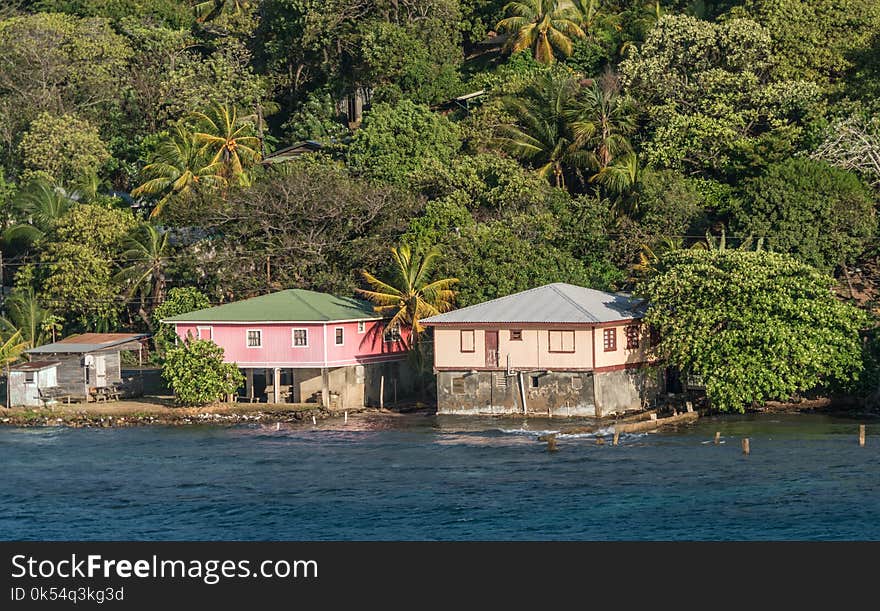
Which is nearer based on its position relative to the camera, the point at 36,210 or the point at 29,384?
the point at 29,384

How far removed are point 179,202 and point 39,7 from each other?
5021 centimetres

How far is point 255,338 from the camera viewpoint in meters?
84.1

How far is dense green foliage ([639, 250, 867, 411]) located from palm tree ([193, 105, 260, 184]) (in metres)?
36.1

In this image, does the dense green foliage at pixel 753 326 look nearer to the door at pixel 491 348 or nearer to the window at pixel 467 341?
the door at pixel 491 348

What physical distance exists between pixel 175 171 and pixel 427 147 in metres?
16.6

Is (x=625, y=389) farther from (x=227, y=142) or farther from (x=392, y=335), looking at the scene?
(x=227, y=142)

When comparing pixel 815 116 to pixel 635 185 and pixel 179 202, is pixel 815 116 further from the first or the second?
pixel 179 202

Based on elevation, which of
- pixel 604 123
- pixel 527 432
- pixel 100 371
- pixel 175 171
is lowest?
pixel 527 432

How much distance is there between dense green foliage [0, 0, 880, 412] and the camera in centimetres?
9056

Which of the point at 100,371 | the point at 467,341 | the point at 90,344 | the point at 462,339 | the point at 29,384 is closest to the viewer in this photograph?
the point at 467,341

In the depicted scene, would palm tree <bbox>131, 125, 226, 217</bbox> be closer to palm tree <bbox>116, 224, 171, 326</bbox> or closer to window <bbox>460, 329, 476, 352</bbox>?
palm tree <bbox>116, 224, 171, 326</bbox>

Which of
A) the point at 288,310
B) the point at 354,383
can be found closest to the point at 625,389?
the point at 354,383

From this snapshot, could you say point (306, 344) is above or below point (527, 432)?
above
